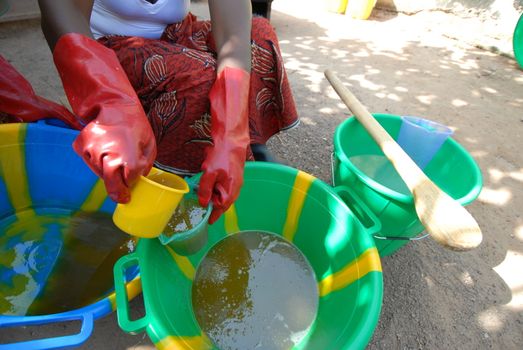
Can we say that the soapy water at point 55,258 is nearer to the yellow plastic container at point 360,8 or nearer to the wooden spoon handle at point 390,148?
the wooden spoon handle at point 390,148

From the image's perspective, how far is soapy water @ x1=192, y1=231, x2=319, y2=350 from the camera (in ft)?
3.16

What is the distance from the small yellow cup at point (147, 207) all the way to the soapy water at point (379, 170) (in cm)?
85

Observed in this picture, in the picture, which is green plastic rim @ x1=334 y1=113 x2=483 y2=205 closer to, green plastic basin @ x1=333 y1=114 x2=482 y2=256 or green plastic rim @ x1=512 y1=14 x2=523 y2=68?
green plastic basin @ x1=333 y1=114 x2=482 y2=256

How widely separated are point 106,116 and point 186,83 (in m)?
0.30

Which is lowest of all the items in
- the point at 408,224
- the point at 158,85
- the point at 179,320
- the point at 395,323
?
the point at 395,323

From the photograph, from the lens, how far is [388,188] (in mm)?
1122

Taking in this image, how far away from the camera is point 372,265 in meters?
0.83

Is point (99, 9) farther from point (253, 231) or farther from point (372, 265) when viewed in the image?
point (372, 265)

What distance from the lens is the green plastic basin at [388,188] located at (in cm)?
94

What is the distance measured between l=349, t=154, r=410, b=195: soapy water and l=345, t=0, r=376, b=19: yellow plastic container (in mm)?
2996

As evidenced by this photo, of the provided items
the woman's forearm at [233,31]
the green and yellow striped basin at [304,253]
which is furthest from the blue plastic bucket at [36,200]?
the woman's forearm at [233,31]

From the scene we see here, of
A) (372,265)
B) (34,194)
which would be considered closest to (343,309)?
(372,265)

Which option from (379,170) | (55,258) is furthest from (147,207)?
(379,170)

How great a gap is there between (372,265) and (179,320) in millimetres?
510
